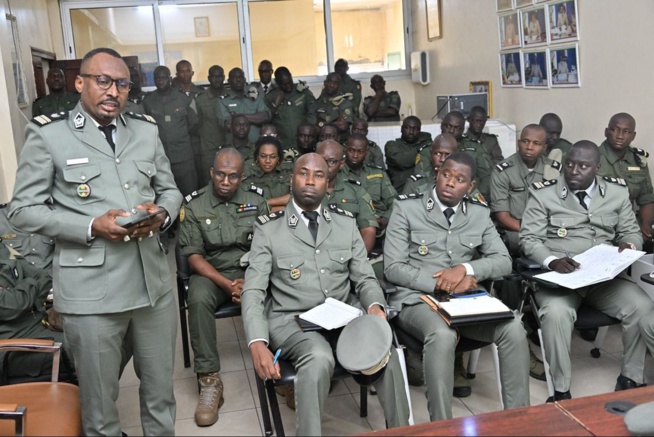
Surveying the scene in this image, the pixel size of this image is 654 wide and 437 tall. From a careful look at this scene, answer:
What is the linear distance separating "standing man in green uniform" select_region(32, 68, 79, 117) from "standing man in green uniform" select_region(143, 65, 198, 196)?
0.74 meters

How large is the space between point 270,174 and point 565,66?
8.45 feet

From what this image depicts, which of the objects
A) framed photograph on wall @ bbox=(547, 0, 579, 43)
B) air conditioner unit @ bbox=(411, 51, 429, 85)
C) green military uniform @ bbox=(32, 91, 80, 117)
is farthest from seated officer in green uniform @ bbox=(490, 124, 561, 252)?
air conditioner unit @ bbox=(411, 51, 429, 85)

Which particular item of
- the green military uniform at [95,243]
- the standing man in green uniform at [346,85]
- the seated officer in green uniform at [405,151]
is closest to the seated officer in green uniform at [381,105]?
the standing man in green uniform at [346,85]

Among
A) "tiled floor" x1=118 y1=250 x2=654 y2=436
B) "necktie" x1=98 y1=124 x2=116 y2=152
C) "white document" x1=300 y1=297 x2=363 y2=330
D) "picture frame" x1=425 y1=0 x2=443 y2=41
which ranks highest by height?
"picture frame" x1=425 y1=0 x2=443 y2=41

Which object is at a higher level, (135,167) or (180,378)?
(135,167)

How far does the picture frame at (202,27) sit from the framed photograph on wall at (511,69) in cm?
413

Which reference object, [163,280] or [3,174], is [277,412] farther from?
[3,174]

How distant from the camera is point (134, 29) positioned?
27.2 ft

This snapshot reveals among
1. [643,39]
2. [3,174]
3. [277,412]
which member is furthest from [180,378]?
[643,39]

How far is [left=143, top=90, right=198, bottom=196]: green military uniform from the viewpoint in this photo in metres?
6.43

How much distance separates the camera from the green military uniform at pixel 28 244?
10.5 ft

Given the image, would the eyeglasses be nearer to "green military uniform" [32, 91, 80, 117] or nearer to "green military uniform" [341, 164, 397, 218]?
"green military uniform" [341, 164, 397, 218]

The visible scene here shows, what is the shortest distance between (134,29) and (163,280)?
22.7 ft

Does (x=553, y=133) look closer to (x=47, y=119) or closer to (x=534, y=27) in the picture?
(x=534, y=27)
